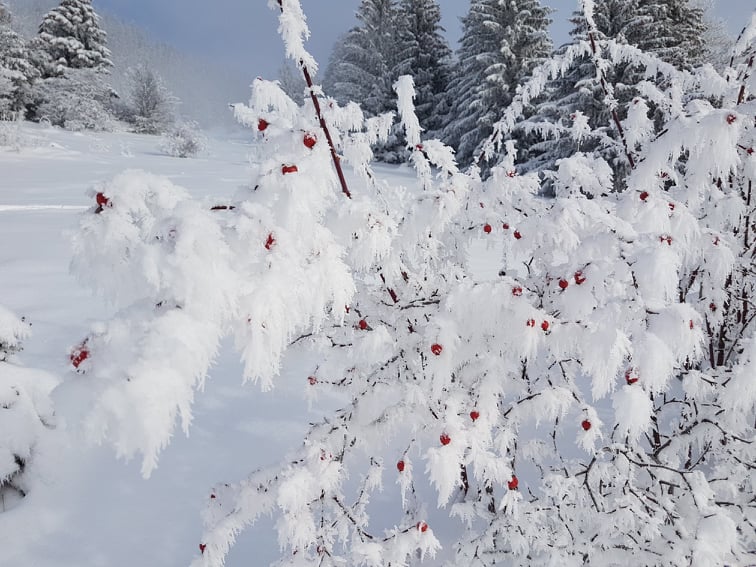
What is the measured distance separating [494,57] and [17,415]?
18277 mm

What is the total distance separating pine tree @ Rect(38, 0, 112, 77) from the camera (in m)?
24.6

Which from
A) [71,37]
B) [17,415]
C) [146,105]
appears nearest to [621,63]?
[17,415]

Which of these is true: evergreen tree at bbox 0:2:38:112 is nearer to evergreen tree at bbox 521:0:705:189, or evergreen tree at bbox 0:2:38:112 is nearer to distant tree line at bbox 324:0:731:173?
distant tree line at bbox 324:0:731:173

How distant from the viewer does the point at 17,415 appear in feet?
11.9

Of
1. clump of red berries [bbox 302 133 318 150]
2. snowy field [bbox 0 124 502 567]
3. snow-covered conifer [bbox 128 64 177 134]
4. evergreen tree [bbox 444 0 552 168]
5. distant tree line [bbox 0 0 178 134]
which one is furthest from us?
snow-covered conifer [bbox 128 64 177 134]

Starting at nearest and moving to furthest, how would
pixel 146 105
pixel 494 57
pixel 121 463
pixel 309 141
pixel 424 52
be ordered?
pixel 309 141 < pixel 121 463 < pixel 494 57 < pixel 424 52 < pixel 146 105

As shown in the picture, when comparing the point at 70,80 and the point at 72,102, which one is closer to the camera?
the point at 72,102

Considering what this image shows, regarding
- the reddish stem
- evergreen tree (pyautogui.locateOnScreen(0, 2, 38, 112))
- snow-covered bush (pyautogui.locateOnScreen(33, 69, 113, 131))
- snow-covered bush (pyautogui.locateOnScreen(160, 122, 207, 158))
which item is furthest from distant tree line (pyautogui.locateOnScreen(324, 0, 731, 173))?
evergreen tree (pyautogui.locateOnScreen(0, 2, 38, 112))

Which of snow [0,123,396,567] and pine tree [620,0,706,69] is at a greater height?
pine tree [620,0,706,69]

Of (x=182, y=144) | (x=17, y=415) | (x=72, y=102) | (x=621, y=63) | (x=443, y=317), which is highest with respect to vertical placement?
(x=621, y=63)

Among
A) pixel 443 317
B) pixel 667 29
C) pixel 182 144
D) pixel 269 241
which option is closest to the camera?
pixel 269 241

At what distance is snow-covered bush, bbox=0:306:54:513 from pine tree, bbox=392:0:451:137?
18.7m

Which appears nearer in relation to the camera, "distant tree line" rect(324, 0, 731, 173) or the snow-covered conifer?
"distant tree line" rect(324, 0, 731, 173)

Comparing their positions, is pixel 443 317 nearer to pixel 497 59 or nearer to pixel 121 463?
pixel 121 463
